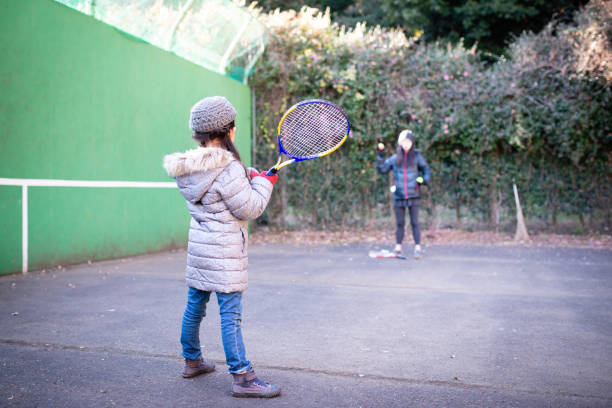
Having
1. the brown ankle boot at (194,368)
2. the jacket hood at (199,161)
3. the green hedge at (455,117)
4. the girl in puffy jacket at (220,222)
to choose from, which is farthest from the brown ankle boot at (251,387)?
the green hedge at (455,117)

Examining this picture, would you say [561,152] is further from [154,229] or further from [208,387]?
[208,387]

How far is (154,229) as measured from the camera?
28.3ft

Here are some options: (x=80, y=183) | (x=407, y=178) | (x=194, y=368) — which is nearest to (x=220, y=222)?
(x=194, y=368)

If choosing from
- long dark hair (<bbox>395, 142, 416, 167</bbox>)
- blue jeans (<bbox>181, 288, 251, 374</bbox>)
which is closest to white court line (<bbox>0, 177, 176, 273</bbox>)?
blue jeans (<bbox>181, 288, 251, 374</bbox>)

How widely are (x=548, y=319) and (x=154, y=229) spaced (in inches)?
240

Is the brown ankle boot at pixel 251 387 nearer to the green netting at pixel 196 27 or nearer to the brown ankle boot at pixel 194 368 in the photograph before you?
the brown ankle boot at pixel 194 368

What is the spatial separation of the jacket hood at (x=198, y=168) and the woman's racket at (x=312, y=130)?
27.4 inches

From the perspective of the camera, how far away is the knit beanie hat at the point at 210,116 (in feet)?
9.86

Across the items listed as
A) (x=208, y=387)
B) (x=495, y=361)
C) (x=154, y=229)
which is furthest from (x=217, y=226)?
(x=154, y=229)

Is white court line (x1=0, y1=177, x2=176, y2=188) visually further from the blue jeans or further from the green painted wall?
the blue jeans

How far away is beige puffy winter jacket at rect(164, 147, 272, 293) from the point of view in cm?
292

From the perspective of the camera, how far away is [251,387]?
2838 mm

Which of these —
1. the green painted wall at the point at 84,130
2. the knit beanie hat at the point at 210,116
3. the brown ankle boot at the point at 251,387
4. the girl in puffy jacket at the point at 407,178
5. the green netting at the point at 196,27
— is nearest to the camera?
the brown ankle boot at the point at 251,387

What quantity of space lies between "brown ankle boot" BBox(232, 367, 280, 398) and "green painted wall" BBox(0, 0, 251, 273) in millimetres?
4396
